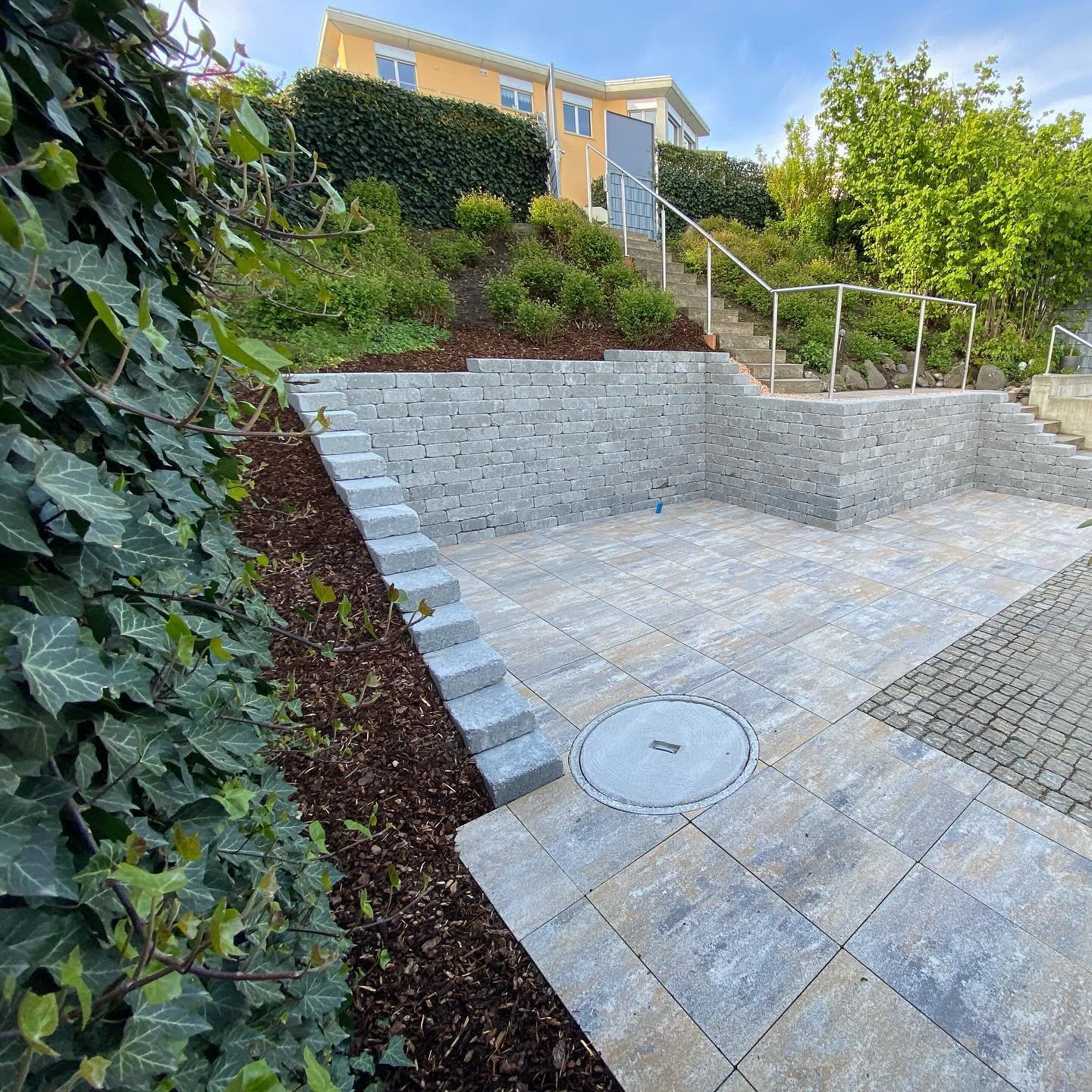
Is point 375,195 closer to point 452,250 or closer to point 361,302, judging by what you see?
point 452,250

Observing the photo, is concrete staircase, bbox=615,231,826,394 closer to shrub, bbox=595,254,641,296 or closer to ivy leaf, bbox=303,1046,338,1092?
shrub, bbox=595,254,641,296

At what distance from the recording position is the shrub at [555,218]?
7.78 metres

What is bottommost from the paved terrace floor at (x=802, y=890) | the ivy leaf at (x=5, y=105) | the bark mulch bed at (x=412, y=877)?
the paved terrace floor at (x=802, y=890)

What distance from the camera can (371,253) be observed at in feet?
20.3

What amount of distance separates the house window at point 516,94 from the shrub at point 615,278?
998 cm

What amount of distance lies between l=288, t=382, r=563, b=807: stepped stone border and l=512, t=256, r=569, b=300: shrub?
4.14m

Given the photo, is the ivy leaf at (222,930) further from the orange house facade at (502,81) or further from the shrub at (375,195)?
the orange house facade at (502,81)

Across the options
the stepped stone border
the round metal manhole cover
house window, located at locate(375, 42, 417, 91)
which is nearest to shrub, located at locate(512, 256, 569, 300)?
the stepped stone border

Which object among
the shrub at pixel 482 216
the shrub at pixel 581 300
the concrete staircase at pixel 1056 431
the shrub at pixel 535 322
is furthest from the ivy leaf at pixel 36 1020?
the shrub at pixel 482 216

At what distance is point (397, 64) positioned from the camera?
42.1 ft

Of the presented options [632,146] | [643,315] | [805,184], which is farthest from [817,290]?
[632,146]

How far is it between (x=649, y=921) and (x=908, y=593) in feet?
10.5

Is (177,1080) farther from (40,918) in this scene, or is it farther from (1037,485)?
(1037,485)

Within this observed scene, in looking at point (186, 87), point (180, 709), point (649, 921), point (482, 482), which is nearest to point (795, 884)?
point (649, 921)
